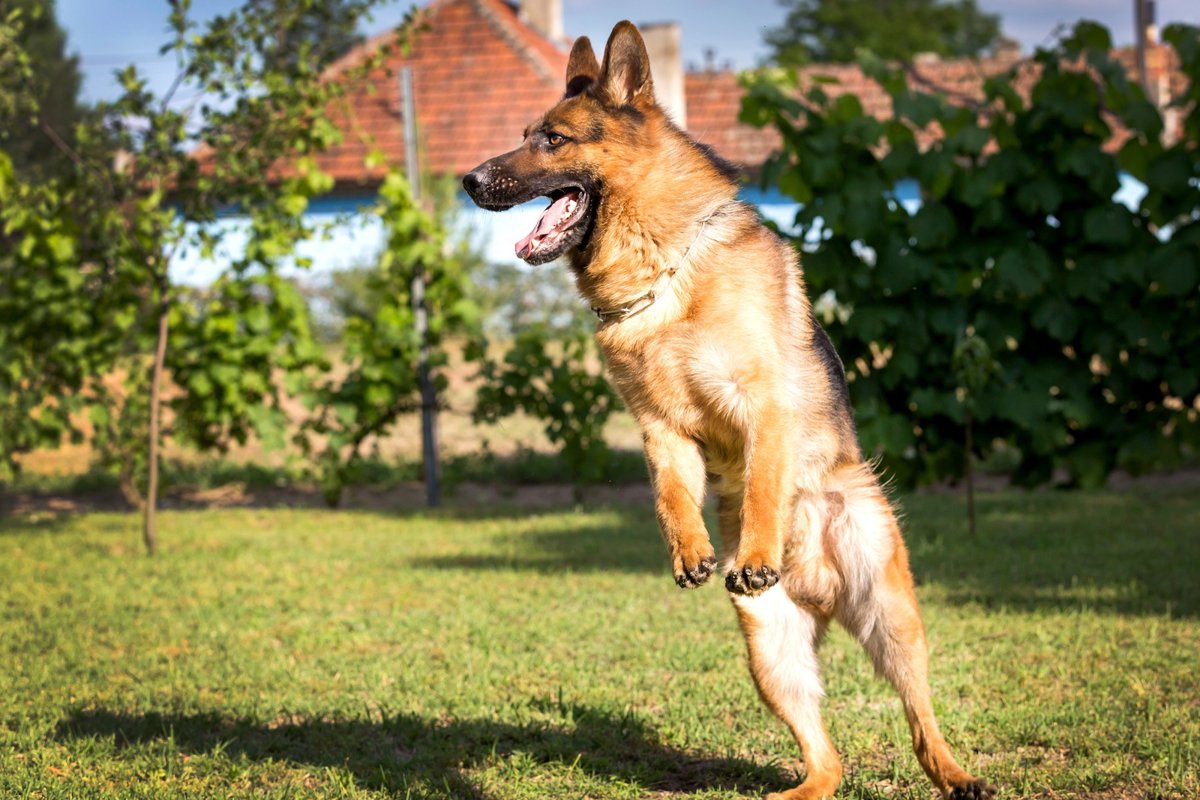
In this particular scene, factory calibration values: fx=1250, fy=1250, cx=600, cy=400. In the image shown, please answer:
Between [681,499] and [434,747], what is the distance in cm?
160

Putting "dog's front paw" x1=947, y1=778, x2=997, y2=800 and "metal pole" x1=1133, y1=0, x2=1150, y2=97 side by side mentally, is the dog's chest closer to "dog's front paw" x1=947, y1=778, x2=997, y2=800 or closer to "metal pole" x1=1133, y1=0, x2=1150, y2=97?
"dog's front paw" x1=947, y1=778, x2=997, y2=800

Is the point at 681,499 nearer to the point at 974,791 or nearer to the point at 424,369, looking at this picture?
the point at 974,791

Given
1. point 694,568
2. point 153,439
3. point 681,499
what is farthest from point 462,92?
point 694,568

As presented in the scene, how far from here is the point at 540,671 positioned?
5879 millimetres

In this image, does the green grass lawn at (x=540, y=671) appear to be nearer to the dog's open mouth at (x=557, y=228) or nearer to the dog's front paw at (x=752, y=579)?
the dog's front paw at (x=752, y=579)

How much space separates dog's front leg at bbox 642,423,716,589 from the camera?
367cm

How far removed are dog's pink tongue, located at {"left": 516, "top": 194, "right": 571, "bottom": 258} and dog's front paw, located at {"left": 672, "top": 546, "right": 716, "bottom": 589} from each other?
1.13 metres

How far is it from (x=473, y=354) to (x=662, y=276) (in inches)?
295

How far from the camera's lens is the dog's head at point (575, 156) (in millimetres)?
4117

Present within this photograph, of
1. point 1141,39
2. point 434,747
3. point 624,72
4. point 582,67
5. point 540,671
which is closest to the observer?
point 624,72

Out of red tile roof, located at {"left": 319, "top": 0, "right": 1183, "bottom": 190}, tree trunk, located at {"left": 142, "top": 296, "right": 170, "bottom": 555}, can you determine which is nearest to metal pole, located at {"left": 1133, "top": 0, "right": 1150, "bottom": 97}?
red tile roof, located at {"left": 319, "top": 0, "right": 1183, "bottom": 190}

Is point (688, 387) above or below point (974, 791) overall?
above

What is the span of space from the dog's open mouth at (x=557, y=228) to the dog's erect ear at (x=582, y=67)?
45 cm

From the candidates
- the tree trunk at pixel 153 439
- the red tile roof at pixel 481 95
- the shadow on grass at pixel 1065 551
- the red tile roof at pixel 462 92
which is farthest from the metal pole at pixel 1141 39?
the tree trunk at pixel 153 439
